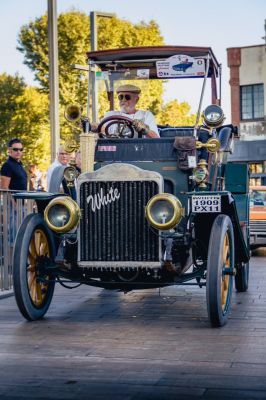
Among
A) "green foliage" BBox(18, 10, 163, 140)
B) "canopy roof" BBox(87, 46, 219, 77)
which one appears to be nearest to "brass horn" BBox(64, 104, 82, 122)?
"canopy roof" BBox(87, 46, 219, 77)

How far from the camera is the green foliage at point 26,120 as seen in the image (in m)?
43.7

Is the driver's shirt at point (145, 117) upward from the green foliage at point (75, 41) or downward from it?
downward

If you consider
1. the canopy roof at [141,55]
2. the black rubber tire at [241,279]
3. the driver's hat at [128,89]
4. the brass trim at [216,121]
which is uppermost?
the canopy roof at [141,55]

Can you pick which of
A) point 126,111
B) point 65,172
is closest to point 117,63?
point 126,111

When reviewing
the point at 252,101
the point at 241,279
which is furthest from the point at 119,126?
the point at 252,101

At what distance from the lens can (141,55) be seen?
9.94 m

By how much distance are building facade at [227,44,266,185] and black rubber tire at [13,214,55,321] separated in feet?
113

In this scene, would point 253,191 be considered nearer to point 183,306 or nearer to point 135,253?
point 183,306

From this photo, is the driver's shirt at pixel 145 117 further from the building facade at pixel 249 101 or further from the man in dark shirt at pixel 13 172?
the building facade at pixel 249 101

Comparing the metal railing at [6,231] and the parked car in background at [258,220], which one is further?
the parked car in background at [258,220]

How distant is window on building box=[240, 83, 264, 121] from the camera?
141 ft

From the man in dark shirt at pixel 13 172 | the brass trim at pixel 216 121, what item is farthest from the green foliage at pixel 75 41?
the brass trim at pixel 216 121

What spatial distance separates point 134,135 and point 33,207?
2.92m

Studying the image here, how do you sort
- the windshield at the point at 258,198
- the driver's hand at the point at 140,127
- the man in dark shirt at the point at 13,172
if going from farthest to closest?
1. the windshield at the point at 258,198
2. the man in dark shirt at the point at 13,172
3. the driver's hand at the point at 140,127
